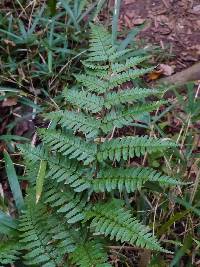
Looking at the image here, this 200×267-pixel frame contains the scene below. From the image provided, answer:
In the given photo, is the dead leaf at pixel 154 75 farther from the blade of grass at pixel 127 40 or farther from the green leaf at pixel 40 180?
the green leaf at pixel 40 180

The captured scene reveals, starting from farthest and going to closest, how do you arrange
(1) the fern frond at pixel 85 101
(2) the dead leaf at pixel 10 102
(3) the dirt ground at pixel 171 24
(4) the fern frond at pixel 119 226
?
(3) the dirt ground at pixel 171 24
(2) the dead leaf at pixel 10 102
(1) the fern frond at pixel 85 101
(4) the fern frond at pixel 119 226

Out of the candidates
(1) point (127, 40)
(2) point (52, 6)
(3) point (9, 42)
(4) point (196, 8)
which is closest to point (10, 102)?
(3) point (9, 42)

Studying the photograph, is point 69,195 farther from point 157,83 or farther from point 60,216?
point 157,83

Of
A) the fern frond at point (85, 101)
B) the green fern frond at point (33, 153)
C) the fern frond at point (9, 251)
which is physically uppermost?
the fern frond at point (85, 101)


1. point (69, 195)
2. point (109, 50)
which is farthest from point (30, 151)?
point (109, 50)

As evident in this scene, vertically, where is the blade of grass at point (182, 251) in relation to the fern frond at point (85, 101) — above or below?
below

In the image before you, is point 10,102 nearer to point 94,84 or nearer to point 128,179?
point 94,84

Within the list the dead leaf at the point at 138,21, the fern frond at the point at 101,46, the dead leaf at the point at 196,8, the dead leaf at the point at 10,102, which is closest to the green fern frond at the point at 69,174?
the fern frond at the point at 101,46
